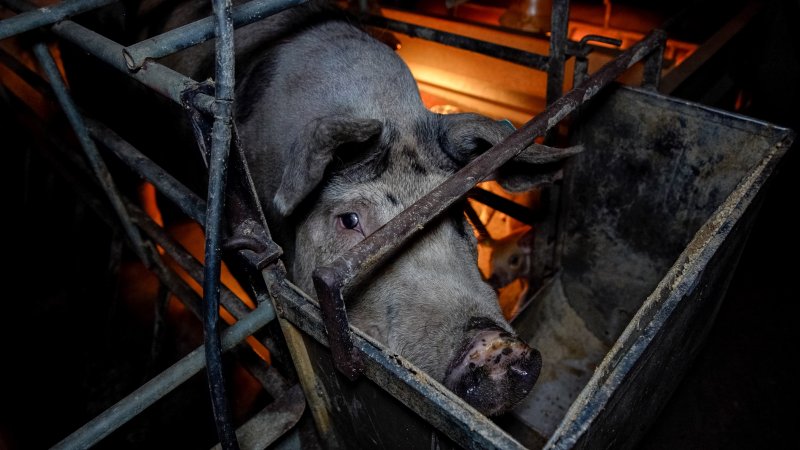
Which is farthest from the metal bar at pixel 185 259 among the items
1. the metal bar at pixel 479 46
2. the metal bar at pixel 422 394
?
the metal bar at pixel 479 46

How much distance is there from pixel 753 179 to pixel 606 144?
124 centimetres

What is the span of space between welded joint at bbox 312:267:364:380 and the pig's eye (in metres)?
0.88

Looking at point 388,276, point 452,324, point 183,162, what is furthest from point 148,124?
point 452,324

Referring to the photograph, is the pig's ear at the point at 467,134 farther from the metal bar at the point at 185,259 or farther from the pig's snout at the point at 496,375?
the metal bar at the point at 185,259

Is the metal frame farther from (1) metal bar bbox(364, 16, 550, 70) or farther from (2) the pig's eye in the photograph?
(1) metal bar bbox(364, 16, 550, 70)

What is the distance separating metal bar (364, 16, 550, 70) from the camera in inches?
123

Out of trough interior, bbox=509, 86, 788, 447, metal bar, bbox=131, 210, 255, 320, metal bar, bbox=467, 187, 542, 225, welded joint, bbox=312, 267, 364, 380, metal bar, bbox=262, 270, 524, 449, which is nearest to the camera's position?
metal bar, bbox=262, 270, 524, 449

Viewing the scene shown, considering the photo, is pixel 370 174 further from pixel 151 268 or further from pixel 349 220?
pixel 151 268

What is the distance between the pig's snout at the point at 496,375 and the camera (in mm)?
1753

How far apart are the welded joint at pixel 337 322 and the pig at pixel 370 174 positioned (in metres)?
0.47

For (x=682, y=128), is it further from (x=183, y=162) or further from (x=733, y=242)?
(x=183, y=162)

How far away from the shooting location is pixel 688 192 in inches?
119

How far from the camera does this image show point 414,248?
2.22 metres

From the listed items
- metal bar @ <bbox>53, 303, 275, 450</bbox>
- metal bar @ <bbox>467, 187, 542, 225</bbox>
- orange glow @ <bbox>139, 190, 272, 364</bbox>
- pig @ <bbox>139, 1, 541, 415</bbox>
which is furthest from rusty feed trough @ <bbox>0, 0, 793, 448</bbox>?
orange glow @ <bbox>139, 190, 272, 364</bbox>
